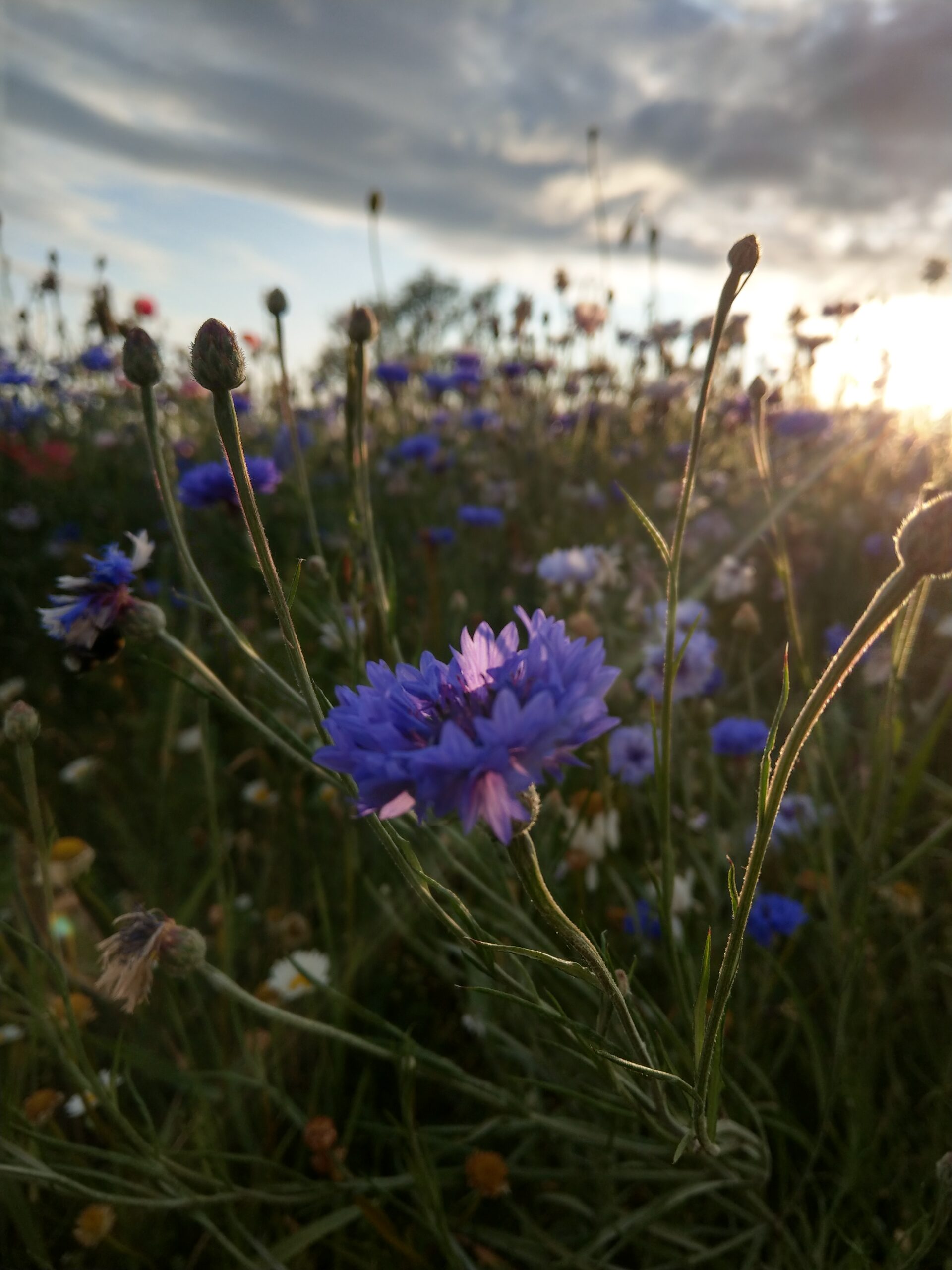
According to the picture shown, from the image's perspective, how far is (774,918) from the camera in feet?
3.69

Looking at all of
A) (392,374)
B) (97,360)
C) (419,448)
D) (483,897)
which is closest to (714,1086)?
(483,897)

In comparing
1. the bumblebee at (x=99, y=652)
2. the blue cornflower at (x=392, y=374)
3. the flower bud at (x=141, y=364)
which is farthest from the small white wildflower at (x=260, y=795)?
the blue cornflower at (x=392, y=374)

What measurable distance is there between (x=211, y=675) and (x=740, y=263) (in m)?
0.53

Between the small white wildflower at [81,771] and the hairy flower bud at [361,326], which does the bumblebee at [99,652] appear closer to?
the hairy flower bud at [361,326]

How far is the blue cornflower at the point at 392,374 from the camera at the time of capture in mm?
3025

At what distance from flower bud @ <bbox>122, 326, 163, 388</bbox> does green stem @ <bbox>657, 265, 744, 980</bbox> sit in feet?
1.45

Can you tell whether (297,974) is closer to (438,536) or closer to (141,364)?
(141,364)

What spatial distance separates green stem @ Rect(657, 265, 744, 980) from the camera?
1.86 ft

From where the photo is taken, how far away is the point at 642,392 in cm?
318

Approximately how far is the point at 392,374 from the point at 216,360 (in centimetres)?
261

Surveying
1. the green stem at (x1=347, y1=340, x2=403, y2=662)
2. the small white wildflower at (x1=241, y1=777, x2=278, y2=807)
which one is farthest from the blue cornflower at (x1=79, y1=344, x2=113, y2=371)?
the green stem at (x1=347, y1=340, x2=403, y2=662)

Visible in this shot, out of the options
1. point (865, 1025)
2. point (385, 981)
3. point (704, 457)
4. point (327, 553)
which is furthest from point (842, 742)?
point (327, 553)

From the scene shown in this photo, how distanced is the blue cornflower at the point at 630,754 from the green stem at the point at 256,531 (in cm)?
85

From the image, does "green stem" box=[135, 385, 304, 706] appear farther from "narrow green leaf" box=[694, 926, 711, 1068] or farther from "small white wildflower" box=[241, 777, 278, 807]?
"small white wildflower" box=[241, 777, 278, 807]
